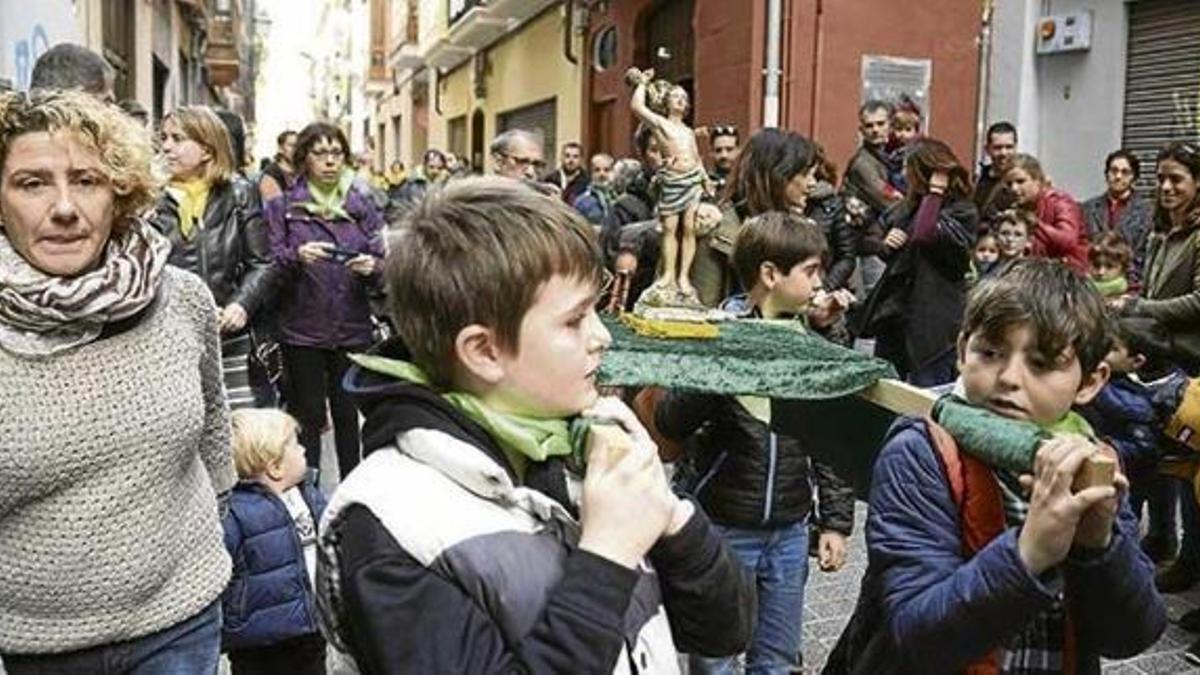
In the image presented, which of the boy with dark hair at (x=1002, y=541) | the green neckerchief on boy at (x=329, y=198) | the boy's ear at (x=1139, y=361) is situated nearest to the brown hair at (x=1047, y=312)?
the boy with dark hair at (x=1002, y=541)

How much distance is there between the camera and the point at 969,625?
1.83 meters

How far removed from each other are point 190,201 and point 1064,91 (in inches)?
328

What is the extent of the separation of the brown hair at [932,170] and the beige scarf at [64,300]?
4849mm

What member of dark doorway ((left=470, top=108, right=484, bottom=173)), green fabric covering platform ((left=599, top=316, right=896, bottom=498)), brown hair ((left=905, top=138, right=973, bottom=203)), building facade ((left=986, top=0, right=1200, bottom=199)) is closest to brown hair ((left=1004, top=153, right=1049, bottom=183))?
brown hair ((left=905, top=138, right=973, bottom=203))

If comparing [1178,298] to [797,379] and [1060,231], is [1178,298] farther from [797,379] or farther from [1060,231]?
[797,379]

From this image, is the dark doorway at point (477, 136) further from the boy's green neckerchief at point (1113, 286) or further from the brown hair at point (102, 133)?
the brown hair at point (102, 133)

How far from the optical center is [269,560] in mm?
3299

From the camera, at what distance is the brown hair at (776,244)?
11.3ft

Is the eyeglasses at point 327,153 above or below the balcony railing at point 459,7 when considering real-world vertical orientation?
below

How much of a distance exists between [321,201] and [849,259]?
244 cm

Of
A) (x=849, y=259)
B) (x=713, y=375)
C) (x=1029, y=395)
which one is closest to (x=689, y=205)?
(x=713, y=375)

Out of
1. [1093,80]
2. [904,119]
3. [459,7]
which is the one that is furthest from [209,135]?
[459,7]

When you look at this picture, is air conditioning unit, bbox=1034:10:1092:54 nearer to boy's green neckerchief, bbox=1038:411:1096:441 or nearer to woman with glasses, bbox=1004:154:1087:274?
woman with glasses, bbox=1004:154:1087:274

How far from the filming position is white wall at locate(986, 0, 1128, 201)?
34.0ft
